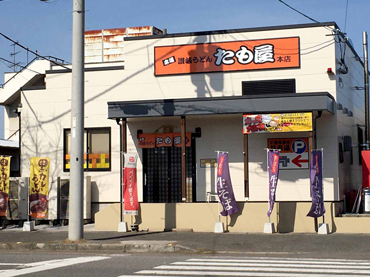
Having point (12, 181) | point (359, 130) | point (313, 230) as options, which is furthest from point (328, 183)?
point (12, 181)

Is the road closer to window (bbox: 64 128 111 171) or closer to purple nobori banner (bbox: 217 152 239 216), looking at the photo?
purple nobori banner (bbox: 217 152 239 216)

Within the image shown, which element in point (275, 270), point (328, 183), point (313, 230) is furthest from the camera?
point (328, 183)

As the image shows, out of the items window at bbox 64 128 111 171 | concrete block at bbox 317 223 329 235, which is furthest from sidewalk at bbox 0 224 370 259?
window at bbox 64 128 111 171

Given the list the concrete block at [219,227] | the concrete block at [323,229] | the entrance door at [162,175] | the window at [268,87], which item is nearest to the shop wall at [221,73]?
the window at [268,87]

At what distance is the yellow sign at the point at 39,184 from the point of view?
18.6 m

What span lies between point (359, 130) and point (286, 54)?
7008mm

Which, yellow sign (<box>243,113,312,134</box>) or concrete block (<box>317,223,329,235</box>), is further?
yellow sign (<box>243,113,312,134</box>)

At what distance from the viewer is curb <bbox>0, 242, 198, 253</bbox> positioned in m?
13.5

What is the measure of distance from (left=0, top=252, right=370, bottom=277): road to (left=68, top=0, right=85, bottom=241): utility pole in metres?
2.13

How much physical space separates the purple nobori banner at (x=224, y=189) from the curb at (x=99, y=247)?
3.66 metres

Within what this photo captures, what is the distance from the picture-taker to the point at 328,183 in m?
17.9

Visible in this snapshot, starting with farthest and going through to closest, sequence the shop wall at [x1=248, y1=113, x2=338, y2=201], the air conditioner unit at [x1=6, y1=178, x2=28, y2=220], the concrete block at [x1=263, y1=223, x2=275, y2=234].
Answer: the air conditioner unit at [x1=6, y1=178, x2=28, y2=220]
the shop wall at [x1=248, y1=113, x2=338, y2=201]
the concrete block at [x1=263, y1=223, x2=275, y2=234]

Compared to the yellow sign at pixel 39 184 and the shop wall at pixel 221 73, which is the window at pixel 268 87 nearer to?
the shop wall at pixel 221 73

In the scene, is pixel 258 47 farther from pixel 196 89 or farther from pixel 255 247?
pixel 255 247
